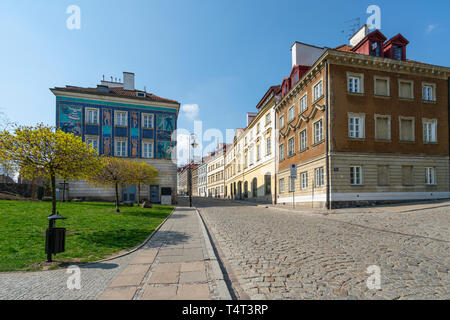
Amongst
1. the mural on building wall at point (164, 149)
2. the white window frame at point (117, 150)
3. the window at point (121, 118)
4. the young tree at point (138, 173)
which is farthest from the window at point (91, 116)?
the young tree at point (138, 173)

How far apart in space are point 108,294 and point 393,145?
2264 centimetres

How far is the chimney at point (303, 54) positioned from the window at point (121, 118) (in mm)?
20600

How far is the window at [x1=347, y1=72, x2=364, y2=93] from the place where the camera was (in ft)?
66.6

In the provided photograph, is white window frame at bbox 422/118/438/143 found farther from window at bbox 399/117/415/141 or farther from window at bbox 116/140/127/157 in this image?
window at bbox 116/140/127/157

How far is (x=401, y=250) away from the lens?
246 inches

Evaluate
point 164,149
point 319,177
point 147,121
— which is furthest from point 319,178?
point 147,121

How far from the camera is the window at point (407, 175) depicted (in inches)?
804

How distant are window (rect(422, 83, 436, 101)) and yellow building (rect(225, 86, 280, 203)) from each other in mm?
14166

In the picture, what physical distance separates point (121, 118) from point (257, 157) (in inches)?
732

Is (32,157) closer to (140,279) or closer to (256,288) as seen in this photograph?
(140,279)

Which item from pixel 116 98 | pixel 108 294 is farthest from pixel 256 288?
pixel 116 98

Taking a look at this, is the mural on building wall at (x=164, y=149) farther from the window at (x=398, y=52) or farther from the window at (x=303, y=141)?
the window at (x=398, y=52)

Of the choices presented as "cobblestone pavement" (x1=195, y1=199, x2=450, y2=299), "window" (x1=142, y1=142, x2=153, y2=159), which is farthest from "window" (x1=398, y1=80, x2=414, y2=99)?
"window" (x1=142, y1=142, x2=153, y2=159)
